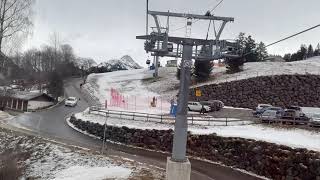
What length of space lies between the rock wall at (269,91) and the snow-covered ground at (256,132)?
77.8 feet

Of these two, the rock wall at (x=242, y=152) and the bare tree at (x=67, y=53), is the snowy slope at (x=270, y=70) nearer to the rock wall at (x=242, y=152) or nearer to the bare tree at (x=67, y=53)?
the rock wall at (x=242, y=152)

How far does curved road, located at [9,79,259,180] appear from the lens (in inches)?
1296

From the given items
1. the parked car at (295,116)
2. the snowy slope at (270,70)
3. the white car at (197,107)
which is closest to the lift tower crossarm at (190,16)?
the parked car at (295,116)

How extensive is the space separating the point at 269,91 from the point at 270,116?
25741mm

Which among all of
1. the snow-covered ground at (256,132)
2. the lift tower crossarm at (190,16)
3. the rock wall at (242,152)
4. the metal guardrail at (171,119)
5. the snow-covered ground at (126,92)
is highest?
the lift tower crossarm at (190,16)

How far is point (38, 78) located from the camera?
119m

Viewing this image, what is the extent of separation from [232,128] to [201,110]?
56.0ft

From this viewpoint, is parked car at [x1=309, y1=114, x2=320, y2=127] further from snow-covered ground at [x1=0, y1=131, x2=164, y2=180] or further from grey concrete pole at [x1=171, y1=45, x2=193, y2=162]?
grey concrete pole at [x1=171, y1=45, x2=193, y2=162]

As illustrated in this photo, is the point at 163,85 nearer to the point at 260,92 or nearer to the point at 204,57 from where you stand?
the point at 260,92

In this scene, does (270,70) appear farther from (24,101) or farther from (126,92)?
(24,101)

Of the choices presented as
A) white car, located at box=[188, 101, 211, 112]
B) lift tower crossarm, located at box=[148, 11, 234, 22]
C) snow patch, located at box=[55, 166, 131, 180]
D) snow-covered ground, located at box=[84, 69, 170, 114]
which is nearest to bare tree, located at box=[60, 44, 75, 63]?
snow-covered ground, located at box=[84, 69, 170, 114]

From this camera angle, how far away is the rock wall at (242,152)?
30.9 meters

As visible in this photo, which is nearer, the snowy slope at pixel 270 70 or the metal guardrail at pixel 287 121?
the metal guardrail at pixel 287 121

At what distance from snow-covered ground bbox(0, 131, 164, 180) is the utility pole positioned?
349 inches
